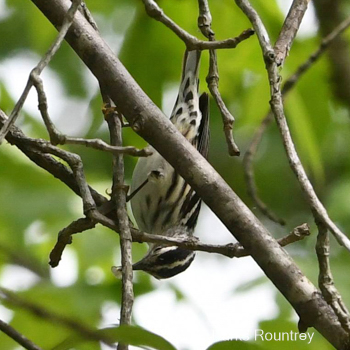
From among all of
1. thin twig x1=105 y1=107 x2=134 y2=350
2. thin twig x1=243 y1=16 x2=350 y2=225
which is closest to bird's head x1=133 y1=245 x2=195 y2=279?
thin twig x1=243 y1=16 x2=350 y2=225

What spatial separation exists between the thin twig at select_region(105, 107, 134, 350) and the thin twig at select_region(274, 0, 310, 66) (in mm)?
573

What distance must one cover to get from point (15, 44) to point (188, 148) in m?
4.95

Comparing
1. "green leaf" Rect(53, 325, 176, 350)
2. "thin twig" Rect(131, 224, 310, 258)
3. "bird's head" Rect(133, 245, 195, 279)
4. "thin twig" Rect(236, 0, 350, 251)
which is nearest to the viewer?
"green leaf" Rect(53, 325, 176, 350)

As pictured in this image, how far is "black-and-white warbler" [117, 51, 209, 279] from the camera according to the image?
4.11 meters

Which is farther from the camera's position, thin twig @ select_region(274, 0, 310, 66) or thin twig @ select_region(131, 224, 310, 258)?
thin twig @ select_region(274, 0, 310, 66)

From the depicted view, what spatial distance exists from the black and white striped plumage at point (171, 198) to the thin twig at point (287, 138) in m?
1.83

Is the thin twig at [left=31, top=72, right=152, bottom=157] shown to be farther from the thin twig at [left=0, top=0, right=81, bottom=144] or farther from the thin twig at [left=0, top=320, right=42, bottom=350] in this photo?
the thin twig at [left=0, top=320, right=42, bottom=350]

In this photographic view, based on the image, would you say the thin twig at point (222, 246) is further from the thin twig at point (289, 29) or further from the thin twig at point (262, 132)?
the thin twig at point (262, 132)

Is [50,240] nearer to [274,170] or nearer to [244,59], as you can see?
[244,59]

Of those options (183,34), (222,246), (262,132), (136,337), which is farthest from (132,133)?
(136,337)

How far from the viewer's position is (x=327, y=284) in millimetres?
1646

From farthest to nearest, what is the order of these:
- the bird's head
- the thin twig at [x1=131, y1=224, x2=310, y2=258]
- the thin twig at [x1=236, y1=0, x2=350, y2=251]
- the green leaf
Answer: the bird's head
the thin twig at [x1=131, y1=224, x2=310, y2=258]
the thin twig at [x1=236, y1=0, x2=350, y2=251]
the green leaf

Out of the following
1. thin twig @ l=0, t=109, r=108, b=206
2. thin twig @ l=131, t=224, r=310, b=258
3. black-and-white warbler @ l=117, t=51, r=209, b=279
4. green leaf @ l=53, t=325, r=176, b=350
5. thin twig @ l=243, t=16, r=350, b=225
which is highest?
black-and-white warbler @ l=117, t=51, r=209, b=279

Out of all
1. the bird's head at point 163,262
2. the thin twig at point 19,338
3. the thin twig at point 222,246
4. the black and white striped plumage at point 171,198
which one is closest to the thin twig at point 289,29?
the thin twig at point 222,246
